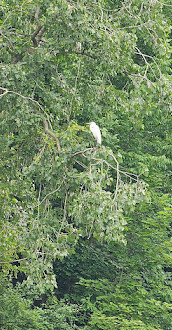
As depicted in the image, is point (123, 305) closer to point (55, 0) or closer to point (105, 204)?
point (105, 204)

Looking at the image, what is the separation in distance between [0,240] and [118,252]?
3133 mm

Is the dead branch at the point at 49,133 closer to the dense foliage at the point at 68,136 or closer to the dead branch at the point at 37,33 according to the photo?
the dense foliage at the point at 68,136

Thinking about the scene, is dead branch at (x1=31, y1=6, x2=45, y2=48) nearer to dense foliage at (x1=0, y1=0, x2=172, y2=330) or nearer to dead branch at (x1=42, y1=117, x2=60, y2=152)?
dense foliage at (x1=0, y1=0, x2=172, y2=330)

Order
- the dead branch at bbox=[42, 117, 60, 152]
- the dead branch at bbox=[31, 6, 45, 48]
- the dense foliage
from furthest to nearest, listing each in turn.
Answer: the dead branch at bbox=[31, 6, 45, 48] < the dead branch at bbox=[42, 117, 60, 152] < the dense foliage

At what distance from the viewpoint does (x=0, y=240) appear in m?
8.47

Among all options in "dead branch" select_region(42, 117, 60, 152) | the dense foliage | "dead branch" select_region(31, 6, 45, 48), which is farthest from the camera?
"dead branch" select_region(31, 6, 45, 48)

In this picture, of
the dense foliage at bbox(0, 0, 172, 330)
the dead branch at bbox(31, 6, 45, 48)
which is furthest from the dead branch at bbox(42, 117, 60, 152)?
the dead branch at bbox(31, 6, 45, 48)

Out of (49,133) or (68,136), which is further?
(49,133)

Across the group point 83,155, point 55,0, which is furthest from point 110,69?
point 83,155

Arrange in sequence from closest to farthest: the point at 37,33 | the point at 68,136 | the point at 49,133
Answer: the point at 68,136 < the point at 49,133 < the point at 37,33

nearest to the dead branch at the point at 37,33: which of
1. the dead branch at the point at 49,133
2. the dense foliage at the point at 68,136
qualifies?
the dense foliage at the point at 68,136

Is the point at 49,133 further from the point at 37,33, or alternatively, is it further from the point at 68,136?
the point at 37,33

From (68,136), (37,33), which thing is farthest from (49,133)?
(37,33)

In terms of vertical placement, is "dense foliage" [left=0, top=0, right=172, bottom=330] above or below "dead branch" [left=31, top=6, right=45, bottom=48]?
below
